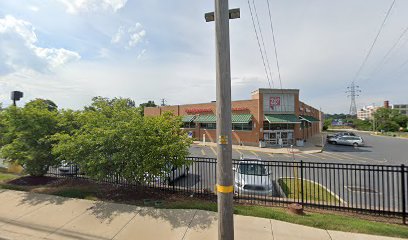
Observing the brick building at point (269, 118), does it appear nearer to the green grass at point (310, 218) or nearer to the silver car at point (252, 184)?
the silver car at point (252, 184)

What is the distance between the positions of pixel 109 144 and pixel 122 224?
238 cm

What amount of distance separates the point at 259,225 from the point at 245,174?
3713 millimetres

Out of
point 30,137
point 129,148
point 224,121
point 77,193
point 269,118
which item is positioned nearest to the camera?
point 224,121

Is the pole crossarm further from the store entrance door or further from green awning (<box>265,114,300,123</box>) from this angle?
the store entrance door

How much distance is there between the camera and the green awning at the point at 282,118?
88.2ft

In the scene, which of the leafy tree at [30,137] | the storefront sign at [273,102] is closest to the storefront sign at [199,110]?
the storefront sign at [273,102]

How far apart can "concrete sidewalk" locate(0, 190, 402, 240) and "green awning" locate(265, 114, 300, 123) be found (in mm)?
A: 22618

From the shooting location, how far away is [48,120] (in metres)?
8.59

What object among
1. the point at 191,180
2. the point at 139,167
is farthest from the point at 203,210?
the point at 191,180

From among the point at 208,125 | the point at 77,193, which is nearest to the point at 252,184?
the point at 77,193

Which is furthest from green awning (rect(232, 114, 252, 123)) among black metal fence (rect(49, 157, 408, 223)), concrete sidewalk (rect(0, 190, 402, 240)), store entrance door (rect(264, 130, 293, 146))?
concrete sidewalk (rect(0, 190, 402, 240))

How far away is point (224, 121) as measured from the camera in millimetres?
3988

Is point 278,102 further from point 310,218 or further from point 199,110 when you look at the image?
point 310,218

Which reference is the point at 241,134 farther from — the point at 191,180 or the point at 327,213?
the point at 327,213
